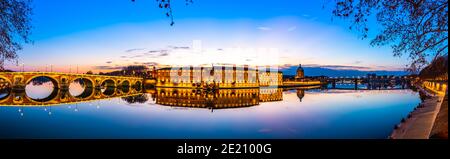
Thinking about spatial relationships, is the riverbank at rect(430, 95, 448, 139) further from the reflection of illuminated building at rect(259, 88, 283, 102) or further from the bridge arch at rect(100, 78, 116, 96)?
the bridge arch at rect(100, 78, 116, 96)

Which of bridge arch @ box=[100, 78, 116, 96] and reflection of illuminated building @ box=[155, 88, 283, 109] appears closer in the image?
reflection of illuminated building @ box=[155, 88, 283, 109]

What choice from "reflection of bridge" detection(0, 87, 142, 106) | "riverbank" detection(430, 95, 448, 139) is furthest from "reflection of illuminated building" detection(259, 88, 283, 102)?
"riverbank" detection(430, 95, 448, 139)

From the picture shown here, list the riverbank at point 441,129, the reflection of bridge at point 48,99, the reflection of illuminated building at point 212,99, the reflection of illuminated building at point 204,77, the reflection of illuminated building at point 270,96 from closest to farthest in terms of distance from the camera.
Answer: the riverbank at point 441,129
the reflection of bridge at point 48,99
the reflection of illuminated building at point 212,99
the reflection of illuminated building at point 270,96
the reflection of illuminated building at point 204,77

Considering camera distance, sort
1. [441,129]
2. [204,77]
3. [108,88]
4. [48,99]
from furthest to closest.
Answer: [108,88]
[204,77]
[48,99]
[441,129]

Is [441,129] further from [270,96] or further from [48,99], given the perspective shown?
[48,99]

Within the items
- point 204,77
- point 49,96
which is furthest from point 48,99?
point 204,77

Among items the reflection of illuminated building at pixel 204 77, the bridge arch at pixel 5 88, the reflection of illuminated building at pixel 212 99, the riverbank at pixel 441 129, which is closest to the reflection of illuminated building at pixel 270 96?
the reflection of illuminated building at pixel 212 99

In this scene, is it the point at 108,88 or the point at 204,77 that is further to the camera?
the point at 108,88

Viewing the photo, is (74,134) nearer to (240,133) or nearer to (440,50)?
(240,133)

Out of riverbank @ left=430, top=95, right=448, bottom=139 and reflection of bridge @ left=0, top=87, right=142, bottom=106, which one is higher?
riverbank @ left=430, top=95, right=448, bottom=139

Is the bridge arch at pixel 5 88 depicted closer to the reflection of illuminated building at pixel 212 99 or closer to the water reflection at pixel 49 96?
the water reflection at pixel 49 96

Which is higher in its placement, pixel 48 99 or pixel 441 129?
pixel 441 129

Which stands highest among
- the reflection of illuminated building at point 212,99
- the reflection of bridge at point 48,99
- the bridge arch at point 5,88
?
the bridge arch at point 5,88
